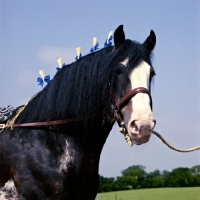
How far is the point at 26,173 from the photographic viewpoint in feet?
15.1

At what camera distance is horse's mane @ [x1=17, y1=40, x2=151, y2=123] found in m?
4.60

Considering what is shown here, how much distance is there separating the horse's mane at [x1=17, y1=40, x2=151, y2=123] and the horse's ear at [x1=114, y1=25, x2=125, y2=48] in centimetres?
6

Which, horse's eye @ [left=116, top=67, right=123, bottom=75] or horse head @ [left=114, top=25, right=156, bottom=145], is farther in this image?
horse's eye @ [left=116, top=67, right=123, bottom=75]

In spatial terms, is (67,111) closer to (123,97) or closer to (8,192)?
(123,97)

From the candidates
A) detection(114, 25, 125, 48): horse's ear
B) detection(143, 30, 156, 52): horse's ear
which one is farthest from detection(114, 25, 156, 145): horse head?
detection(143, 30, 156, 52): horse's ear

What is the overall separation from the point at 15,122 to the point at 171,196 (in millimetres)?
8194

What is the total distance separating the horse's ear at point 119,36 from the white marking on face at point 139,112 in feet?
1.62

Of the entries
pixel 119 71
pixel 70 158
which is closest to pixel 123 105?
pixel 119 71

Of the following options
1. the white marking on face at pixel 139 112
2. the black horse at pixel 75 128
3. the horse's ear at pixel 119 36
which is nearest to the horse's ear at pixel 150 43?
the black horse at pixel 75 128

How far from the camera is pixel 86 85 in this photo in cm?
474

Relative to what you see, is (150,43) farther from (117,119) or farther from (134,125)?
(134,125)

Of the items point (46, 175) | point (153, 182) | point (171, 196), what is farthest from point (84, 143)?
point (153, 182)

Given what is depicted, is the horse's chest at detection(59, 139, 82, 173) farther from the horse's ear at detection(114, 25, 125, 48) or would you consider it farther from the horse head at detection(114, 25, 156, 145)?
the horse's ear at detection(114, 25, 125, 48)

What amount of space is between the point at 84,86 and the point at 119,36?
71cm
